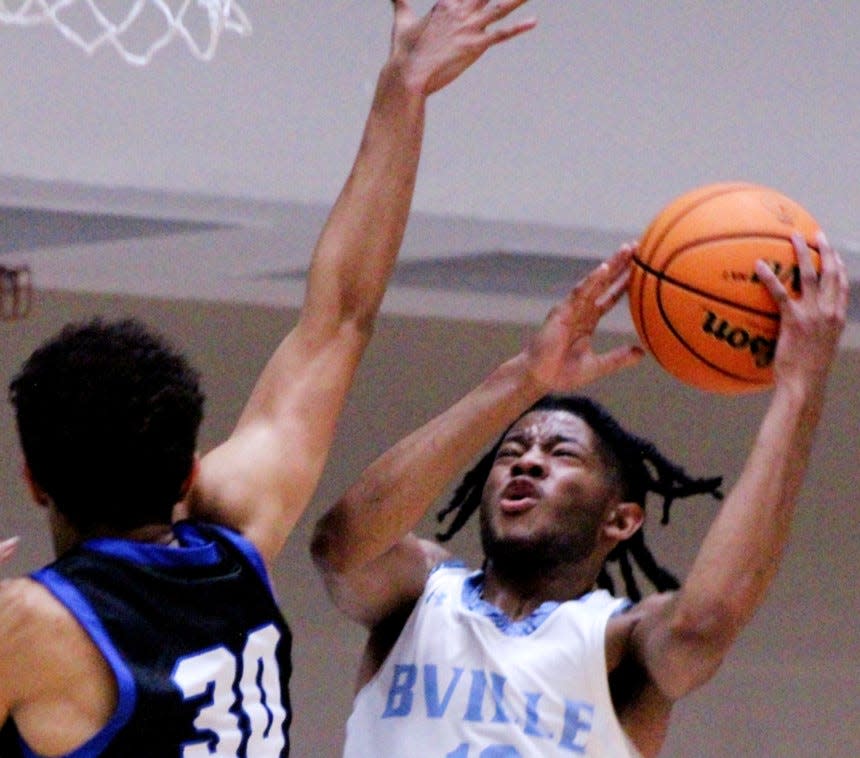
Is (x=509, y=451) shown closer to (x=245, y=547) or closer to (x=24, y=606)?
(x=245, y=547)

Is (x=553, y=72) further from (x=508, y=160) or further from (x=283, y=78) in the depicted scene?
(x=283, y=78)

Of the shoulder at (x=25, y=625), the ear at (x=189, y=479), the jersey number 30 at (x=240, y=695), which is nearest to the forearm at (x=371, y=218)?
the ear at (x=189, y=479)

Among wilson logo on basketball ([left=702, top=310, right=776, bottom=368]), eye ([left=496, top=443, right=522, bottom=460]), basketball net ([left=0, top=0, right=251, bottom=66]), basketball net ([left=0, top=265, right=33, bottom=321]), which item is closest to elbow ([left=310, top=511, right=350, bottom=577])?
eye ([left=496, top=443, right=522, bottom=460])

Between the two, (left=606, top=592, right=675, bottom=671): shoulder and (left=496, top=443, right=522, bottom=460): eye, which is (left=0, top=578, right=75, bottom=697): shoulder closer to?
(left=606, top=592, right=675, bottom=671): shoulder

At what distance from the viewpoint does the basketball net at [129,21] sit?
11.9 feet

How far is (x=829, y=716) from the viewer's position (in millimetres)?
5027

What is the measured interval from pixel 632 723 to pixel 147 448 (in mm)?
1226

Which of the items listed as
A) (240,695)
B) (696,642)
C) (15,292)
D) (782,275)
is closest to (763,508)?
(696,642)

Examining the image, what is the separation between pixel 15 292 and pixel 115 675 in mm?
2807

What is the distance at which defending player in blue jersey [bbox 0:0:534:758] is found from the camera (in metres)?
1.64

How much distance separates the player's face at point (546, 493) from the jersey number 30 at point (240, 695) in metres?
1.06

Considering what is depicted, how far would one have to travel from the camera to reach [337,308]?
215 centimetres

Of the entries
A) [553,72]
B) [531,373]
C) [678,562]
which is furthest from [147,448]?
[678,562]

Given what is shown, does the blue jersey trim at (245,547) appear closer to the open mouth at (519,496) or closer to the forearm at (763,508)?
the forearm at (763,508)
